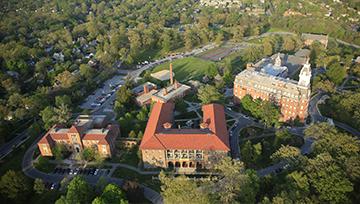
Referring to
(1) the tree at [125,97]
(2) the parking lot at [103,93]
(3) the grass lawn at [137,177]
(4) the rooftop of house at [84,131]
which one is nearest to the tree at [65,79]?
(2) the parking lot at [103,93]

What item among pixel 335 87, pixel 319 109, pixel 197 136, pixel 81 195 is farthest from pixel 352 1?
pixel 81 195

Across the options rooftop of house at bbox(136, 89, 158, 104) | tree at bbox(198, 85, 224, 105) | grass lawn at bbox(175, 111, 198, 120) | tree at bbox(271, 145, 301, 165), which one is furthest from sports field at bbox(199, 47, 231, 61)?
tree at bbox(271, 145, 301, 165)

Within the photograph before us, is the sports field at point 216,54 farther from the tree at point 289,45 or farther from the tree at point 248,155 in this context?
the tree at point 248,155

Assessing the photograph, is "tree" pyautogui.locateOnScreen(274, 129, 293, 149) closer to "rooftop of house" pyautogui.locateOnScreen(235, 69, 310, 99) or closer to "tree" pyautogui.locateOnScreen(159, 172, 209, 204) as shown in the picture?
"rooftop of house" pyautogui.locateOnScreen(235, 69, 310, 99)

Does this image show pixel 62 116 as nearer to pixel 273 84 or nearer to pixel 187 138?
pixel 187 138

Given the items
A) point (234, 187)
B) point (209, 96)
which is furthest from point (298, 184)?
point (209, 96)

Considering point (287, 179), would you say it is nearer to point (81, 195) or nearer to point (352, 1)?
point (81, 195)
